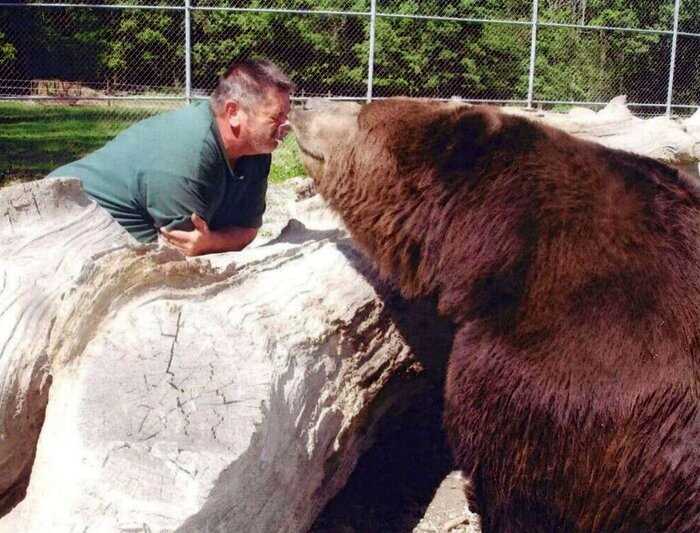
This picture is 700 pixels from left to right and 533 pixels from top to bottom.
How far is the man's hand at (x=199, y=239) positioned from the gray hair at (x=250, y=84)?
46 centimetres

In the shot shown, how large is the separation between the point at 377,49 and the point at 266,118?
39.3 feet

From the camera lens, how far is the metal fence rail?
13781mm

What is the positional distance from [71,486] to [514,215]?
1313 mm

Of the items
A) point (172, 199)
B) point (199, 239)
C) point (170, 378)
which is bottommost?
point (170, 378)

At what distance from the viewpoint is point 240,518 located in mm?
2119

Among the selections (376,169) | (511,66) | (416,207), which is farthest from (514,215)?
(511,66)

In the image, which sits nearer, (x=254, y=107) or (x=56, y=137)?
(x=254, y=107)

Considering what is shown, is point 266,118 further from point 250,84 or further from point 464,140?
point 464,140

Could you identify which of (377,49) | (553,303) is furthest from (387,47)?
(553,303)

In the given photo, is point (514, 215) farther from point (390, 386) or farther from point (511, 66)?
point (511, 66)

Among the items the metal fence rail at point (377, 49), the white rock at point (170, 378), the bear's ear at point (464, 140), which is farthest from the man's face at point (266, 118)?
the metal fence rail at point (377, 49)

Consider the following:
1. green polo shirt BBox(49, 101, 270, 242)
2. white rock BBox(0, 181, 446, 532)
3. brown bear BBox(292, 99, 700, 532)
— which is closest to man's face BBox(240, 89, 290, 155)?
green polo shirt BBox(49, 101, 270, 242)

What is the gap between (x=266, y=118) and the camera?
10.7ft

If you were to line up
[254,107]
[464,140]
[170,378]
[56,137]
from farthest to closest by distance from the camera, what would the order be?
[56,137] < [254,107] < [464,140] < [170,378]
